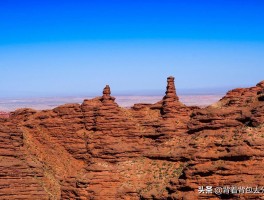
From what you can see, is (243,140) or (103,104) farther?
(103,104)

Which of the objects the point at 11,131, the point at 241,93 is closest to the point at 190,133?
the point at 241,93

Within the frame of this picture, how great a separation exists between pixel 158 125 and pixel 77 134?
15.0m

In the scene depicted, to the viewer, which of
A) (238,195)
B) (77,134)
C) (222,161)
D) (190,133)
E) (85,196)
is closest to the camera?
(238,195)

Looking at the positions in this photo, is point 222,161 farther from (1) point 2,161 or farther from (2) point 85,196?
(1) point 2,161

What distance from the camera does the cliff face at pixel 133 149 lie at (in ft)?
206

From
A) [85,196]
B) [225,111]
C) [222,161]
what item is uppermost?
[225,111]

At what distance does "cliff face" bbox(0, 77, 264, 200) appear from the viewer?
206 feet

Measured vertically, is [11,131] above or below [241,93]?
below

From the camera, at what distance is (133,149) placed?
87250 mm

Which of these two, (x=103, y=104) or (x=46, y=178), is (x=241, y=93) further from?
(x=46, y=178)

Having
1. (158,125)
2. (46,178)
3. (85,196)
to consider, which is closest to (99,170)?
(85,196)

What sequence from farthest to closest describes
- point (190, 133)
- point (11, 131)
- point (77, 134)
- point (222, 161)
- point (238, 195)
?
point (77, 134)
point (11, 131)
point (190, 133)
point (222, 161)
point (238, 195)

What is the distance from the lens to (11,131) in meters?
85.7

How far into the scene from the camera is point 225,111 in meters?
75.4
